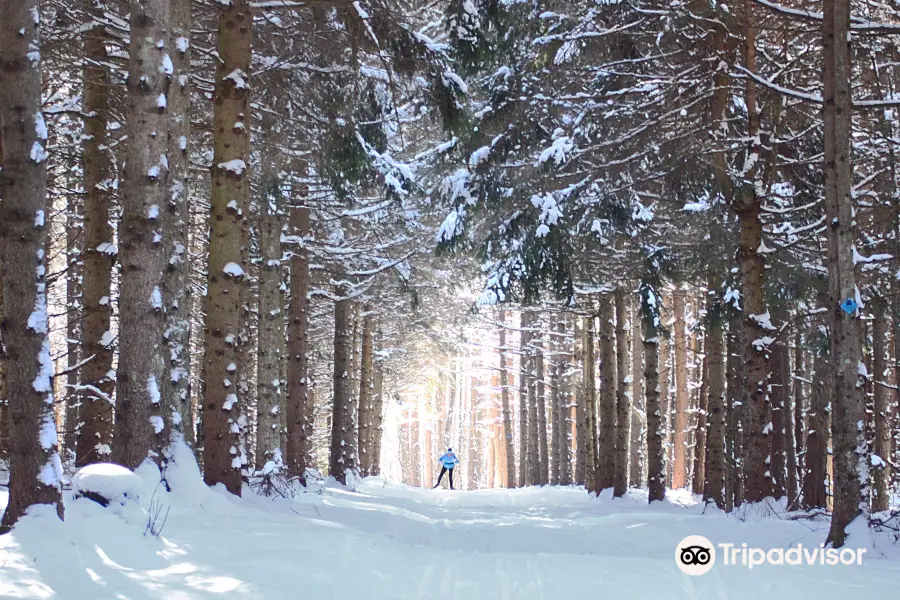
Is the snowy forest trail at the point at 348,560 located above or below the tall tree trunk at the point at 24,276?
below

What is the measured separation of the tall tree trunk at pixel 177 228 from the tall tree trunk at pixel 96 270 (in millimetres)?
1696

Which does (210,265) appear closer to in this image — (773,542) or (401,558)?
(401,558)

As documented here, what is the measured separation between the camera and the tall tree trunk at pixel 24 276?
530 cm

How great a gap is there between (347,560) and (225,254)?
452cm

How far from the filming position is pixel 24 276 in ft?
17.6

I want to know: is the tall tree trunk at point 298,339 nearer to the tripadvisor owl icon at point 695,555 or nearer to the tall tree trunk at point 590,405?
the tripadvisor owl icon at point 695,555

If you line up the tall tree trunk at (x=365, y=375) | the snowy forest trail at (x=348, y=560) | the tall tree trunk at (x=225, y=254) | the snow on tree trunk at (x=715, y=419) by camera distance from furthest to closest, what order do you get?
the tall tree trunk at (x=365, y=375)
the snow on tree trunk at (x=715, y=419)
the tall tree trunk at (x=225, y=254)
the snowy forest trail at (x=348, y=560)

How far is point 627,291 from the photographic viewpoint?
55.5 feet

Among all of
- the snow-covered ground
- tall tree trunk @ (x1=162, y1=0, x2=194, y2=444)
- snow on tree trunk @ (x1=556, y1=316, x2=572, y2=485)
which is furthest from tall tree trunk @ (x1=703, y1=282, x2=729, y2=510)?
snow on tree trunk @ (x1=556, y1=316, x2=572, y2=485)

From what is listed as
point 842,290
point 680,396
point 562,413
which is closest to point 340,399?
point 562,413

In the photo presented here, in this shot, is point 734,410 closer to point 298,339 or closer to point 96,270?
point 298,339

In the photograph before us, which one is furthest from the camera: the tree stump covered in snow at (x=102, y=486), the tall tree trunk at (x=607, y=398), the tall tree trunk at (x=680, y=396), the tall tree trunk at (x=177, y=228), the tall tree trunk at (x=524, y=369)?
the tall tree trunk at (x=524, y=369)

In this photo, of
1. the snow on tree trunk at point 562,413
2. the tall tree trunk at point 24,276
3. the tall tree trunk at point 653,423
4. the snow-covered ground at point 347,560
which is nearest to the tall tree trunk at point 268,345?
the snow-covered ground at point 347,560

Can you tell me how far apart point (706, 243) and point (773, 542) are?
5165 mm
